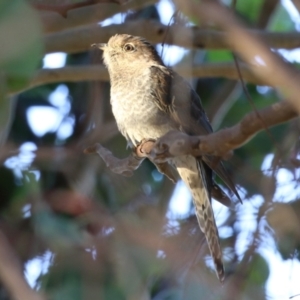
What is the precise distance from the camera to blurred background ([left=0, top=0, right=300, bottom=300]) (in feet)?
7.93

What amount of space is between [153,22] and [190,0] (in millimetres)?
3588

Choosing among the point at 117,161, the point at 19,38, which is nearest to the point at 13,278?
the point at 19,38

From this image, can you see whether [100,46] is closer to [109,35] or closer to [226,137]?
[109,35]

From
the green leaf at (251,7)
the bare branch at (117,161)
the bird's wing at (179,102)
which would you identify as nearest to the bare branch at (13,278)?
the bare branch at (117,161)

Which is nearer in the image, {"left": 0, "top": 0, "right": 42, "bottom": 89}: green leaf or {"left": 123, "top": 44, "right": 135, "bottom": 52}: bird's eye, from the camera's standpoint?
{"left": 0, "top": 0, "right": 42, "bottom": 89}: green leaf

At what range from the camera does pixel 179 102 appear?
400cm

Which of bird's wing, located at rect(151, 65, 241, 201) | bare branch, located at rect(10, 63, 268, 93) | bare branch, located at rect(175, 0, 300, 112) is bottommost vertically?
bare branch, located at rect(10, 63, 268, 93)

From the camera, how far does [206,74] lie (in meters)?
4.77

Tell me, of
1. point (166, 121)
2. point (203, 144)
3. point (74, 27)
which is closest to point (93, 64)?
point (74, 27)

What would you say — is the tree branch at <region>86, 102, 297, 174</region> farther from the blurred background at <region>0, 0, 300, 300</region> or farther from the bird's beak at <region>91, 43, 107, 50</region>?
the bird's beak at <region>91, 43, 107, 50</region>

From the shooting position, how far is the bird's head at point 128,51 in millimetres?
4523

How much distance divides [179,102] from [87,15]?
3.63 feet

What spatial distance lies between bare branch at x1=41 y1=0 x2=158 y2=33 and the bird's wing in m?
0.62

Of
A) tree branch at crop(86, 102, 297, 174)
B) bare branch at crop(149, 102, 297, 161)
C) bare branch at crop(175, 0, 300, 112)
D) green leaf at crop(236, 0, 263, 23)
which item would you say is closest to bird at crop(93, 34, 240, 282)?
green leaf at crop(236, 0, 263, 23)
